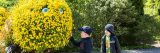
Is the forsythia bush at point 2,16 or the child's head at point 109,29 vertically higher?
the forsythia bush at point 2,16

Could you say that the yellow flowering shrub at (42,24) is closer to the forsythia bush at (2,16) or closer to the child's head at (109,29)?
the child's head at (109,29)

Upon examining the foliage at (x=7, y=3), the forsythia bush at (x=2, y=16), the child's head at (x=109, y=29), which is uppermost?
the foliage at (x=7, y=3)

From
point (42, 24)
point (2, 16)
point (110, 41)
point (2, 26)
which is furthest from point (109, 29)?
point (2, 16)

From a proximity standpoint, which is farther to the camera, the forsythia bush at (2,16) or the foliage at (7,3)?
the foliage at (7,3)

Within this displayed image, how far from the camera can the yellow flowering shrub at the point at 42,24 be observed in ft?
24.6

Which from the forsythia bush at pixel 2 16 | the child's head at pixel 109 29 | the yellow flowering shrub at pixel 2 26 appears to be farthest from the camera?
the forsythia bush at pixel 2 16

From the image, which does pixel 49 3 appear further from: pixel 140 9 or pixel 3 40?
pixel 140 9

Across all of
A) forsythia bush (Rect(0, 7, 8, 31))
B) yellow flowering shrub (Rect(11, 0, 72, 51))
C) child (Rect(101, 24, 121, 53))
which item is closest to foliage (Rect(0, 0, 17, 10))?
forsythia bush (Rect(0, 7, 8, 31))

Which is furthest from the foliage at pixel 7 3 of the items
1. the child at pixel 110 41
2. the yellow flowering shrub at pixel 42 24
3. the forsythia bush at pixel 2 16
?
the child at pixel 110 41

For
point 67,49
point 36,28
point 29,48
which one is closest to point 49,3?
point 36,28

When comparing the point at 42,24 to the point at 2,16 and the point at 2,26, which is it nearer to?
the point at 2,26

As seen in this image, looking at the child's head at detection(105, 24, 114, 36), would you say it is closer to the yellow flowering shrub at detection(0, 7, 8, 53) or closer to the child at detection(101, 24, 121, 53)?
the child at detection(101, 24, 121, 53)

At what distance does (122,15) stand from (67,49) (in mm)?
2629

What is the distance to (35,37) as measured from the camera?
7.56 meters
